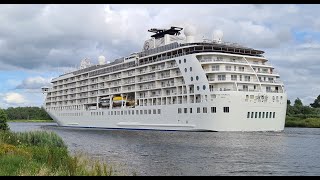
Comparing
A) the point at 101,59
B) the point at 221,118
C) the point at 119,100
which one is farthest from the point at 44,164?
the point at 101,59

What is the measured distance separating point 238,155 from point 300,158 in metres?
4.51

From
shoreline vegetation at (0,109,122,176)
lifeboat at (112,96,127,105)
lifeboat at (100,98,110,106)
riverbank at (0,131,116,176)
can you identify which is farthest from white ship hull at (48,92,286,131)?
riverbank at (0,131,116,176)

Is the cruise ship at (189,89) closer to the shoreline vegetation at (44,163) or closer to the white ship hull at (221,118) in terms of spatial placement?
the white ship hull at (221,118)

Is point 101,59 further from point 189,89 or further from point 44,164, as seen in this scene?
point 44,164

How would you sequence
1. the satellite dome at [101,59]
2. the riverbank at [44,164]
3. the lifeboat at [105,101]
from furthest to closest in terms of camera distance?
1. the satellite dome at [101,59]
2. the lifeboat at [105,101]
3. the riverbank at [44,164]

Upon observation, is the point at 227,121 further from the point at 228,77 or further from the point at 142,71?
the point at 142,71

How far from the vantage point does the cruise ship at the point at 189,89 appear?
5928 cm

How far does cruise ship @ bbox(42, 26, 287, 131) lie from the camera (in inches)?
2334

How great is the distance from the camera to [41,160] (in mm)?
22406

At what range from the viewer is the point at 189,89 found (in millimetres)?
65312

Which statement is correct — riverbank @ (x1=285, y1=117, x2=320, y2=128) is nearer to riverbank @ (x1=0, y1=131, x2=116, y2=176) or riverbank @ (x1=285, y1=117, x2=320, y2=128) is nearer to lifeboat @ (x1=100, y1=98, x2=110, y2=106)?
lifeboat @ (x1=100, y1=98, x2=110, y2=106)

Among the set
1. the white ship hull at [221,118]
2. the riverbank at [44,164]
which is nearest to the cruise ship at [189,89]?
the white ship hull at [221,118]
